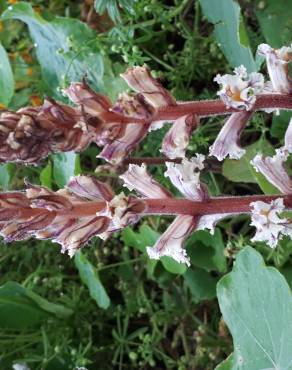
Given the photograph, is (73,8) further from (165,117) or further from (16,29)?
(165,117)

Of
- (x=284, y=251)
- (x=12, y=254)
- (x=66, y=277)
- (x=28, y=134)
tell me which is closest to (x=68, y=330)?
(x=66, y=277)

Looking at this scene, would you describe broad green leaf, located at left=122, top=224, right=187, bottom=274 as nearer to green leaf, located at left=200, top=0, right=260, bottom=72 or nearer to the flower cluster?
green leaf, located at left=200, top=0, right=260, bottom=72

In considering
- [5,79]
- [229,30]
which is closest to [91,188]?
[229,30]

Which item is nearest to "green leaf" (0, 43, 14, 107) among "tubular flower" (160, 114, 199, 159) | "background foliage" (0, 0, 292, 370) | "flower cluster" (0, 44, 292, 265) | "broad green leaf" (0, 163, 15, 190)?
"background foliage" (0, 0, 292, 370)

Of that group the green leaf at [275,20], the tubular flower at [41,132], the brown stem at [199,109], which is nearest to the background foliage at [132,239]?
the green leaf at [275,20]

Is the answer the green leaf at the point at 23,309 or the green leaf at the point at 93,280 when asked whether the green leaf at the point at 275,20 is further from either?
the green leaf at the point at 23,309
